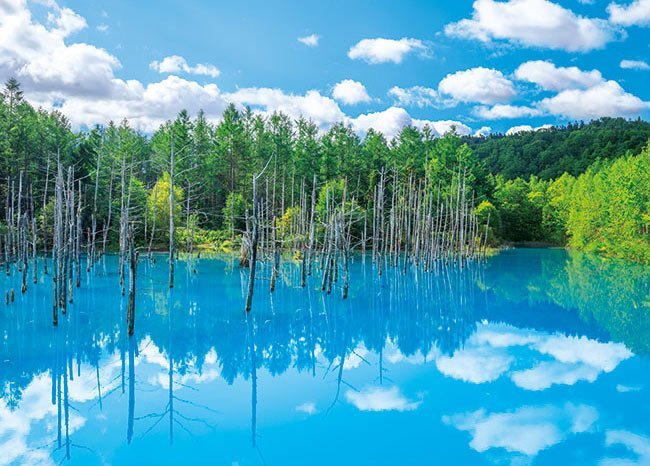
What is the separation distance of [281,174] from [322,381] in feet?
139

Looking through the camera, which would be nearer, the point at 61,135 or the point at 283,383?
the point at 283,383

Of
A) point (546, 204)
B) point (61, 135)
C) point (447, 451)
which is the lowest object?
point (447, 451)

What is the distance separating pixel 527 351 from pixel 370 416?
6663mm

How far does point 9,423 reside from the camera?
8.51 meters

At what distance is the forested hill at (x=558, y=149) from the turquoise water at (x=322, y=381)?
61.3 m

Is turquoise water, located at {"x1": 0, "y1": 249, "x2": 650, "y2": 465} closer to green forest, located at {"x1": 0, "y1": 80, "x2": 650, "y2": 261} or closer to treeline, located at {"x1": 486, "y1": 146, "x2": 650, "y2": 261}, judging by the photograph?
green forest, located at {"x1": 0, "y1": 80, "x2": 650, "y2": 261}

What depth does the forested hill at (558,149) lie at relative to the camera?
79.3 meters

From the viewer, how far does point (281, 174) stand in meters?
52.5

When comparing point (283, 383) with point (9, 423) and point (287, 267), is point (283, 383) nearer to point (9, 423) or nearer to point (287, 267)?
point (9, 423)

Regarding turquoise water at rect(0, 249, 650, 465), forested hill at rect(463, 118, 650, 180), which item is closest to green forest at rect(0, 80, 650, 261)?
forested hill at rect(463, 118, 650, 180)

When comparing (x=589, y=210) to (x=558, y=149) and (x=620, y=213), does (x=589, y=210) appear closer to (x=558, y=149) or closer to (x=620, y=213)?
(x=620, y=213)

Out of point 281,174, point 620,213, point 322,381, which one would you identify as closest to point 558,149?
point 620,213

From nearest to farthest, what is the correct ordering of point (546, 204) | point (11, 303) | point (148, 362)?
point (148, 362)
point (11, 303)
point (546, 204)

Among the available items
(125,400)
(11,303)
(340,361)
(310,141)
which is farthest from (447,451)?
(310,141)
